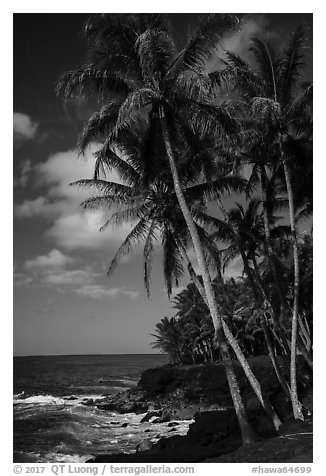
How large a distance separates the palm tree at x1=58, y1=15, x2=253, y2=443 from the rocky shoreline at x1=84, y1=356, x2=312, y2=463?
110 inches

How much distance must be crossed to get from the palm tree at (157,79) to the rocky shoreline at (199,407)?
2786mm

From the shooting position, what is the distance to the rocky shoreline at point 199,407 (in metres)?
10.7

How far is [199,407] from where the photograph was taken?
Answer: 26.7 metres

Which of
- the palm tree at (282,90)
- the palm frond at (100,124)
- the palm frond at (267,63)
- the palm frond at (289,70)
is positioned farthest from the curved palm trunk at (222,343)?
the palm frond at (289,70)

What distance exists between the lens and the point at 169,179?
14.5 meters

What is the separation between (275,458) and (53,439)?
49.5 feet

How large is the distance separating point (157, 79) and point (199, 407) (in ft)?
72.4

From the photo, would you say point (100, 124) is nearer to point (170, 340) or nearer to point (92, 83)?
point (92, 83)

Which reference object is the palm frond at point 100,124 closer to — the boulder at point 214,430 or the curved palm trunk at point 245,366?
the curved palm trunk at point 245,366

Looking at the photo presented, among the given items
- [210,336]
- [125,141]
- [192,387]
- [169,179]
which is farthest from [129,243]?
[210,336]

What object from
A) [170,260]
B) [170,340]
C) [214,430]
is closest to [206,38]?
[170,260]

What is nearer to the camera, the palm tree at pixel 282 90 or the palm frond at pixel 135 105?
the palm frond at pixel 135 105
